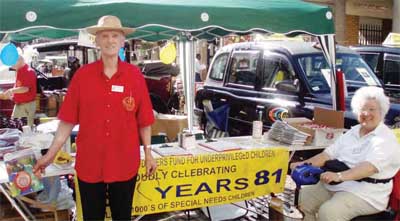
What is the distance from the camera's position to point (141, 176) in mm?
3582

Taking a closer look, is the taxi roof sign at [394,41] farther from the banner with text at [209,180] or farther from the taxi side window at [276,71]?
the banner with text at [209,180]

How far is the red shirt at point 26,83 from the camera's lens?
6.64 meters

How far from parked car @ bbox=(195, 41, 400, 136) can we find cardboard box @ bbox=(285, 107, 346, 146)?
57 cm

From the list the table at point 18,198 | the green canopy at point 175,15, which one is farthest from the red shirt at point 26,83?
the table at point 18,198

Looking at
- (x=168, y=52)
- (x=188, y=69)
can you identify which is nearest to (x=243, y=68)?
(x=188, y=69)

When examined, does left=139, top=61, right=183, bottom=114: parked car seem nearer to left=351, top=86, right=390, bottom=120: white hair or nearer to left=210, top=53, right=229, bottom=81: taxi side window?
left=210, top=53, right=229, bottom=81: taxi side window

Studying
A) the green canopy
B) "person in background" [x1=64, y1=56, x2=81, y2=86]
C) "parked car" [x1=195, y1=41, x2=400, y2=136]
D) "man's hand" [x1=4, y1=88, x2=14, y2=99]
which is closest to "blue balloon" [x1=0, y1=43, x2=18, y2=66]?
"man's hand" [x1=4, y1=88, x2=14, y2=99]

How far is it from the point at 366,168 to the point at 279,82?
121 inches

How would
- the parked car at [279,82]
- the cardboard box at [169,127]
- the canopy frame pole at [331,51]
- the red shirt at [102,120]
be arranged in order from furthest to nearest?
the parked car at [279,82] < the cardboard box at [169,127] < the canopy frame pole at [331,51] < the red shirt at [102,120]

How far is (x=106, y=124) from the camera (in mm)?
2760

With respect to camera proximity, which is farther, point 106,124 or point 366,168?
point 366,168

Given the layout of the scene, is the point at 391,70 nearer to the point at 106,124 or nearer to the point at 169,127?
the point at 169,127

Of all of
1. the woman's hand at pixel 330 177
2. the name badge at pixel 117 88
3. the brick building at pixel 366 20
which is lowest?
the woman's hand at pixel 330 177

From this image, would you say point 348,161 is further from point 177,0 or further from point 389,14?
point 389,14
